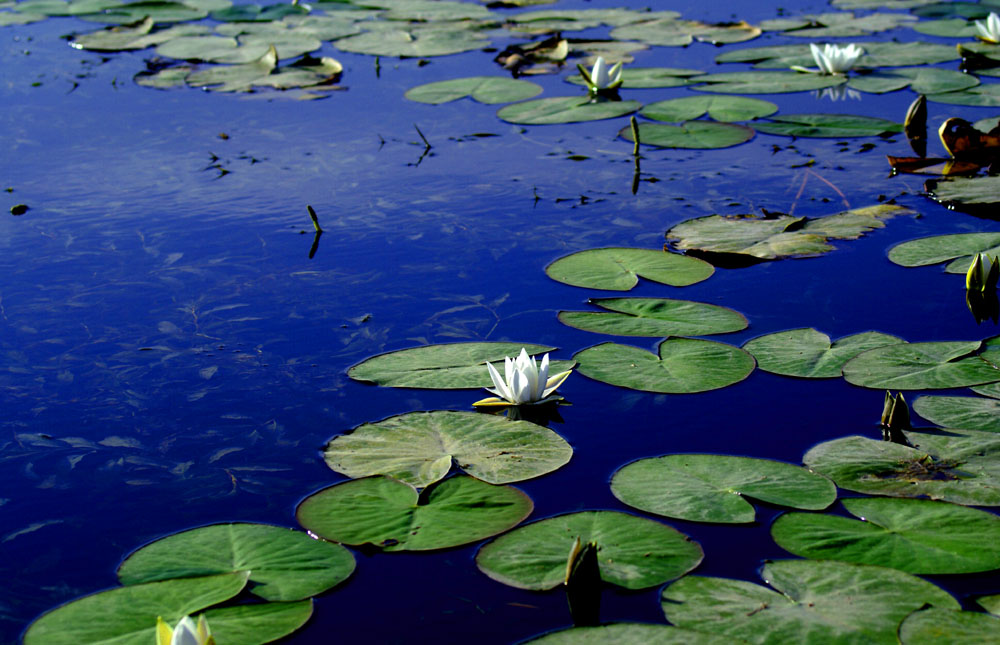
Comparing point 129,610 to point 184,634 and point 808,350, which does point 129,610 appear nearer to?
point 184,634

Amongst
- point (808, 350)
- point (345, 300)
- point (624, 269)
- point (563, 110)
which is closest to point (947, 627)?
point (808, 350)

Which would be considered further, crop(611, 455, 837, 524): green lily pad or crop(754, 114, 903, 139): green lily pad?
crop(754, 114, 903, 139): green lily pad

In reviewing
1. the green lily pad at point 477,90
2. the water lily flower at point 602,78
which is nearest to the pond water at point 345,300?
the green lily pad at point 477,90

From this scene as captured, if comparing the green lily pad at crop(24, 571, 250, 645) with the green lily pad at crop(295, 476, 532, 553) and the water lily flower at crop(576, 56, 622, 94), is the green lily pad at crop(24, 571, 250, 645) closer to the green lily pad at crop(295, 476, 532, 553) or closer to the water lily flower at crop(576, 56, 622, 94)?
the green lily pad at crop(295, 476, 532, 553)

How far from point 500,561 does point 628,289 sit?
167cm

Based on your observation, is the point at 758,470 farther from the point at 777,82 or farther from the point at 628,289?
the point at 777,82

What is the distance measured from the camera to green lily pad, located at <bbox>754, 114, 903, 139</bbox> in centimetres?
527

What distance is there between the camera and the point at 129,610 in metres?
2.01

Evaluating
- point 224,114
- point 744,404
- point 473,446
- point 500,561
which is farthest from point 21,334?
point 224,114

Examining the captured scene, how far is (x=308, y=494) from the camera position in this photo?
2486 mm

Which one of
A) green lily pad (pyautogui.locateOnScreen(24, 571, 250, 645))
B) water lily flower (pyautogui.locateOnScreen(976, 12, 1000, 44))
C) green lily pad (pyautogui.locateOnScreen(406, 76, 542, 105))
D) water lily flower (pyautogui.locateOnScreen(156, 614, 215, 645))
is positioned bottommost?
green lily pad (pyautogui.locateOnScreen(24, 571, 250, 645))

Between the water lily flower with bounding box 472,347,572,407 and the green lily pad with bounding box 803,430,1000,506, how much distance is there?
75 cm


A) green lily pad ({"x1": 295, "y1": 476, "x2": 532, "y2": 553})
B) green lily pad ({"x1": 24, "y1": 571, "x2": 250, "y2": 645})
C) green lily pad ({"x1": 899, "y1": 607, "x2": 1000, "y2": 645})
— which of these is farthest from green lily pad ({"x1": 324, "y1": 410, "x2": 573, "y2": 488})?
green lily pad ({"x1": 899, "y1": 607, "x2": 1000, "y2": 645})

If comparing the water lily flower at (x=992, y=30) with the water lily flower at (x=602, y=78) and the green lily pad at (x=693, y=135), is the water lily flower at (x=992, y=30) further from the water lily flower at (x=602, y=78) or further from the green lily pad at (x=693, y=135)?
the water lily flower at (x=602, y=78)
